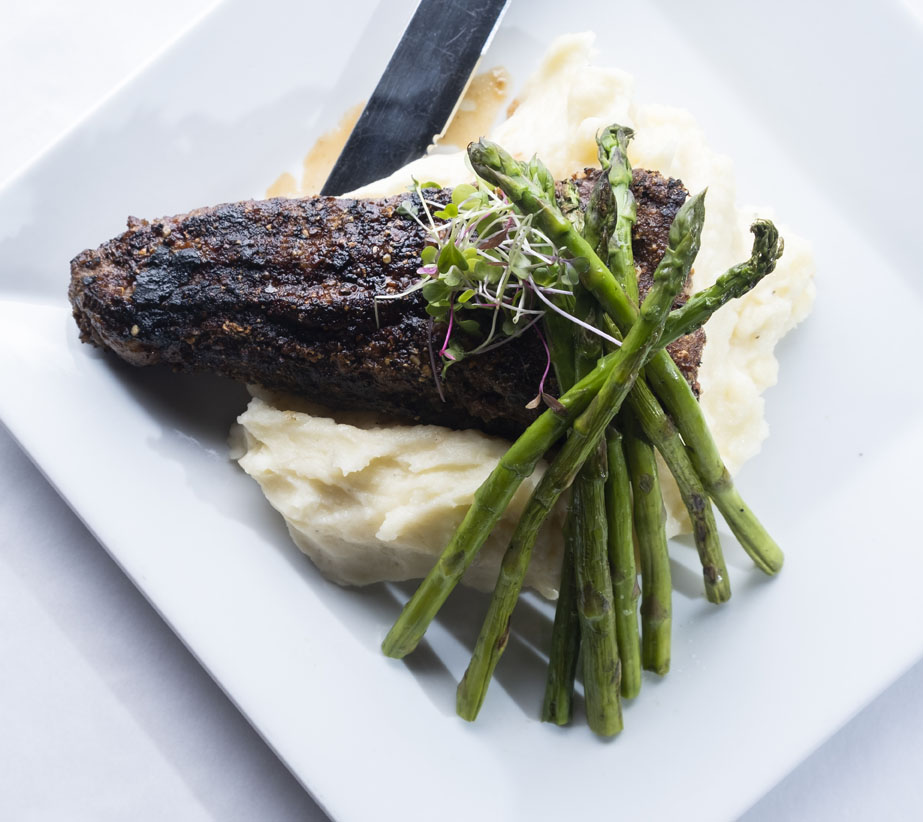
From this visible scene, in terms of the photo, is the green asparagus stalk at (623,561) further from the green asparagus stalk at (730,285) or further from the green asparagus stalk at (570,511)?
the green asparagus stalk at (730,285)

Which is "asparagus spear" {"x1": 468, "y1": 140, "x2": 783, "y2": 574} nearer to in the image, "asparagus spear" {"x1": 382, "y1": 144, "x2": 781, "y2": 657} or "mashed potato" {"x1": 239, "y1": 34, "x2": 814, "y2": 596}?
"asparagus spear" {"x1": 382, "y1": 144, "x2": 781, "y2": 657}

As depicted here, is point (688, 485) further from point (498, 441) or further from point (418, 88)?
point (418, 88)

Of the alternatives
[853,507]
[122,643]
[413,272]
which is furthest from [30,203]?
[853,507]

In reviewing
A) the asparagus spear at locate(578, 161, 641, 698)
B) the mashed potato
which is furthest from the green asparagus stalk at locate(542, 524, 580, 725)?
the asparagus spear at locate(578, 161, 641, 698)

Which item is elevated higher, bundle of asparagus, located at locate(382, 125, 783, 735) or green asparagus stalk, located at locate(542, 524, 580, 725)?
bundle of asparagus, located at locate(382, 125, 783, 735)

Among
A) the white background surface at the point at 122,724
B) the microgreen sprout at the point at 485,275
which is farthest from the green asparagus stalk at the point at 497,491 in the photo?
the white background surface at the point at 122,724

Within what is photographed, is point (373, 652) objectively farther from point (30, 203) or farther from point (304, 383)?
point (30, 203)

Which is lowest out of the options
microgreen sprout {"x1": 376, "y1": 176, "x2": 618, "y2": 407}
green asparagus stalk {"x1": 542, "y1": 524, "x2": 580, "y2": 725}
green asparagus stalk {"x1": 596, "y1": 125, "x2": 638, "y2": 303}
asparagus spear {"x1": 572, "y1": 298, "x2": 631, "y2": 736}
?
green asparagus stalk {"x1": 542, "y1": 524, "x2": 580, "y2": 725}
